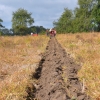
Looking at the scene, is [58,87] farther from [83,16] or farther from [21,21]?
[21,21]

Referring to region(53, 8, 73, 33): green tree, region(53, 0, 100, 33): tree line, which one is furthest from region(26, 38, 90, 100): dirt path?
region(53, 8, 73, 33): green tree

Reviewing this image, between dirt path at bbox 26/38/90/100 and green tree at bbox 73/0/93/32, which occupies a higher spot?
green tree at bbox 73/0/93/32

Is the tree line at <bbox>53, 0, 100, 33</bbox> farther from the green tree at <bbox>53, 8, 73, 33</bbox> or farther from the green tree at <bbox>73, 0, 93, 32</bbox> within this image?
the green tree at <bbox>53, 8, 73, 33</bbox>

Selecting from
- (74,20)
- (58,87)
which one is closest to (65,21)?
(74,20)

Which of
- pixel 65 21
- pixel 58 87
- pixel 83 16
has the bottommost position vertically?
pixel 58 87

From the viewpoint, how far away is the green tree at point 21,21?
70375mm

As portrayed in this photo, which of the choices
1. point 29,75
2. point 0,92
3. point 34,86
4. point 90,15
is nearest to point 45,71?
point 29,75

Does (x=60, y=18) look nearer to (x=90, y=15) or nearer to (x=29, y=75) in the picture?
(x=90, y=15)

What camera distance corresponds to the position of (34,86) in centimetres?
653

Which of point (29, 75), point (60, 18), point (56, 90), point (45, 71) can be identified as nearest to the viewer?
point (56, 90)

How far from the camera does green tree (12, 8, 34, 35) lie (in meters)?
70.4

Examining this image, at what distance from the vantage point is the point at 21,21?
73.1 metres

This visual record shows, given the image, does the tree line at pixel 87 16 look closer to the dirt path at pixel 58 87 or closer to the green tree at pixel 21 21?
the green tree at pixel 21 21

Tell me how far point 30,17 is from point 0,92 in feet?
236
